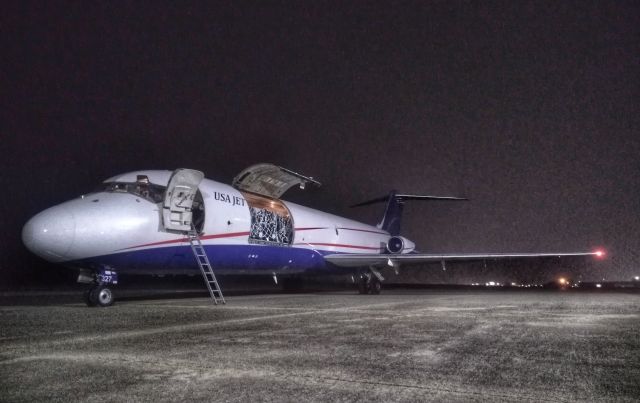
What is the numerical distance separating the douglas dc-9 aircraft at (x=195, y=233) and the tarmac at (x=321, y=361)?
3.64 m

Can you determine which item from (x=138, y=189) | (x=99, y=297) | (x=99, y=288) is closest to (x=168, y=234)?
(x=138, y=189)

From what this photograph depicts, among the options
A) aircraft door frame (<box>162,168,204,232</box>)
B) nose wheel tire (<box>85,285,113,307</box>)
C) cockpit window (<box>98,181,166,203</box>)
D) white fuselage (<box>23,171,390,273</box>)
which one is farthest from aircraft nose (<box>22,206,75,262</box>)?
aircraft door frame (<box>162,168,204,232</box>)

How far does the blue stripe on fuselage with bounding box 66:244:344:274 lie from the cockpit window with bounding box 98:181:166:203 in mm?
1297

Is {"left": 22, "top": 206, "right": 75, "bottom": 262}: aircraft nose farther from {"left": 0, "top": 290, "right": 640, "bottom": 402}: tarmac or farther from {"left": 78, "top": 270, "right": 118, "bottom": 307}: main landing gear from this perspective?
{"left": 0, "top": 290, "right": 640, "bottom": 402}: tarmac

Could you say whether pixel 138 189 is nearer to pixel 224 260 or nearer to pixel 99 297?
pixel 99 297

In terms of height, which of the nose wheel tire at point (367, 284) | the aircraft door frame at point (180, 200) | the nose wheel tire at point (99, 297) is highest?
the aircraft door frame at point (180, 200)

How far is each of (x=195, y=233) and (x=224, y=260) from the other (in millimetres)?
1666

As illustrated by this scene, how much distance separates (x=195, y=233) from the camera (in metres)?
12.2

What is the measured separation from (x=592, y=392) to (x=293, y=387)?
1740 mm

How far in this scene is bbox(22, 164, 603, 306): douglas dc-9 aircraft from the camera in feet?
32.3

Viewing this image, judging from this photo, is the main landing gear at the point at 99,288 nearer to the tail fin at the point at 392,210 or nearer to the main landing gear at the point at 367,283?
the main landing gear at the point at 367,283

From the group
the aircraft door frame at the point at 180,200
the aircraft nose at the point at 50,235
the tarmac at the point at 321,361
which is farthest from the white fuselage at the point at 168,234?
the tarmac at the point at 321,361

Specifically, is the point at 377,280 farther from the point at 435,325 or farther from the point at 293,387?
the point at 293,387

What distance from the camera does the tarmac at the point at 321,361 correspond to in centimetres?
273
